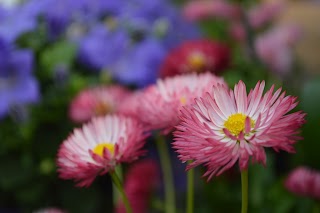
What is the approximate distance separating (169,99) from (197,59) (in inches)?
6.3

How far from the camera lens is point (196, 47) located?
38 cm

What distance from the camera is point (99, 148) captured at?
0.64ft

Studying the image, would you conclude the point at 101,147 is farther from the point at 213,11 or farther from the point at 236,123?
the point at 213,11

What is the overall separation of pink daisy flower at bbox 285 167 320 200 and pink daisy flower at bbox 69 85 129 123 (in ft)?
0.39

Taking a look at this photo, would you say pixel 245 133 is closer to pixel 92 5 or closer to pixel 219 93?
pixel 219 93

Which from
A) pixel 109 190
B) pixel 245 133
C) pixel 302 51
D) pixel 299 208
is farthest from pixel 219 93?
pixel 302 51

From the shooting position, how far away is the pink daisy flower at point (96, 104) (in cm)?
33

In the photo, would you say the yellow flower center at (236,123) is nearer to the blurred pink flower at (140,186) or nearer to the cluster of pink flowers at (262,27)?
the blurred pink flower at (140,186)

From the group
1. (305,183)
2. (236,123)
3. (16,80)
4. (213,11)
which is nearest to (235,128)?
(236,123)

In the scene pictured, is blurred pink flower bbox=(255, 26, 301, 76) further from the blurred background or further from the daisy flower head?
the daisy flower head

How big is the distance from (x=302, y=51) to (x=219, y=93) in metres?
0.58

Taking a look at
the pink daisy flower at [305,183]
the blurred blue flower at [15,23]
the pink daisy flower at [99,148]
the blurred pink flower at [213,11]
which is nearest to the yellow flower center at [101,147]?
the pink daisy flower at [99,148]

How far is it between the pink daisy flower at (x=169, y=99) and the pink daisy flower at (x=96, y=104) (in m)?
0.12

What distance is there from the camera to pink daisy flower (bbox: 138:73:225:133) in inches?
7.7
